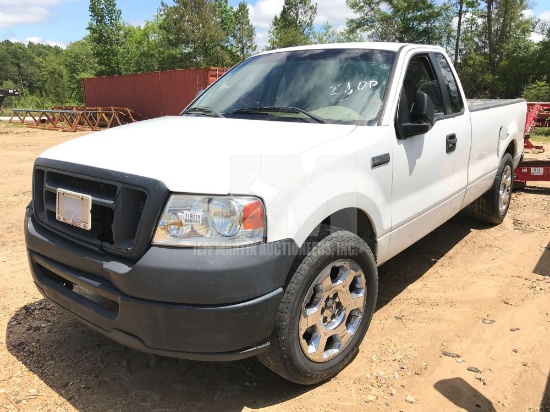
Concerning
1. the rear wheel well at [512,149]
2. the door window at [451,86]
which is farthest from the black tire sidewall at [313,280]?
the rear wheel well at [512,149]

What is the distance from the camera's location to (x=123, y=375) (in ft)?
8.92

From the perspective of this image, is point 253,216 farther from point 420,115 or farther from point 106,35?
point 106,35

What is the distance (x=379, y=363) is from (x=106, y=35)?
51.4 metres

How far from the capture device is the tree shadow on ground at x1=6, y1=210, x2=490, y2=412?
2.49m

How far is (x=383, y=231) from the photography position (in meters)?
2.95

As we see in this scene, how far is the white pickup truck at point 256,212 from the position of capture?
2027 mm

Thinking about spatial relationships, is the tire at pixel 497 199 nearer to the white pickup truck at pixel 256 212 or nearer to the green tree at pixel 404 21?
the white pickup truck at pixel 256 212

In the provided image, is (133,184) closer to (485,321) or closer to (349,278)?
(349,278)

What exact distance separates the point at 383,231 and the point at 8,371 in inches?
96.4

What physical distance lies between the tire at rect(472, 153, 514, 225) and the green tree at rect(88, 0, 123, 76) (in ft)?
160

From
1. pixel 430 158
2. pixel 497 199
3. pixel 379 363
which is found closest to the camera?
pixel 379 363

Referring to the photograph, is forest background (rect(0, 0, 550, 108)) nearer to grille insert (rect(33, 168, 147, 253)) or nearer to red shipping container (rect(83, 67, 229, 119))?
red shipping container (rect(83, 67, 229, 119))

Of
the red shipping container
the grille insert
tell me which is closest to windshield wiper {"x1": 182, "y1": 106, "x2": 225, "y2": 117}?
the grille insert

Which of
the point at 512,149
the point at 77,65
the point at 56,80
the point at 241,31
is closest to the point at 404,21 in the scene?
the point at 241,31
